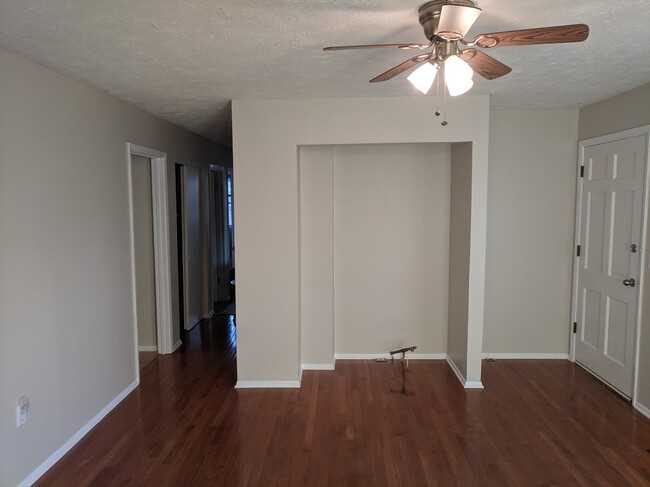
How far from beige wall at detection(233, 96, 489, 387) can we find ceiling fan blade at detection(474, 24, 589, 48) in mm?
1785

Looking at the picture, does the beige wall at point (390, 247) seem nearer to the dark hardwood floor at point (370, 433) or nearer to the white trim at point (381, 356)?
the white trim at point (381, 356)

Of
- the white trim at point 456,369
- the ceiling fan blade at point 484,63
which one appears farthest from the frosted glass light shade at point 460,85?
the white trim at point 456,369

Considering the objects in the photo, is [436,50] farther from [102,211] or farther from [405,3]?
[102,211]

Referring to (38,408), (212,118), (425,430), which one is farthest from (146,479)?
(212,118)

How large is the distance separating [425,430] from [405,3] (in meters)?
2.55

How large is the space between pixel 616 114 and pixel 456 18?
2635 millimetres

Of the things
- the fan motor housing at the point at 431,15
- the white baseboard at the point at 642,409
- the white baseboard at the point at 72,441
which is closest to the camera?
the fan motor housing at the point at 431,15

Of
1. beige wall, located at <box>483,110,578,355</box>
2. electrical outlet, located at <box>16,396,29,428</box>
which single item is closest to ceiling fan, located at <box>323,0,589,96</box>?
Result: beige wall, located at <box>483,110,578,355</box>

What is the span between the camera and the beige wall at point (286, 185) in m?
3.50

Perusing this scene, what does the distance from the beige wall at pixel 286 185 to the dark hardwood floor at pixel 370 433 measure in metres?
0.38

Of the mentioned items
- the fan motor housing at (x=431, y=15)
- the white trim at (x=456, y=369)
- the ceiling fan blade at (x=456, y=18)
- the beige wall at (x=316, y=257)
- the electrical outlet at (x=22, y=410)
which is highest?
the fan motor housing at (x=431, y=15)

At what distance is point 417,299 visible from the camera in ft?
14.0

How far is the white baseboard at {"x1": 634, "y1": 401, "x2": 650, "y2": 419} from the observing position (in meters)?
3.16

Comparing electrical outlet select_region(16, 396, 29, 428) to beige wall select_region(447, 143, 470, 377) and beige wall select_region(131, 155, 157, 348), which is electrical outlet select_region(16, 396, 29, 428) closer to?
beige wall select_region(131, 155, 157, 348)
